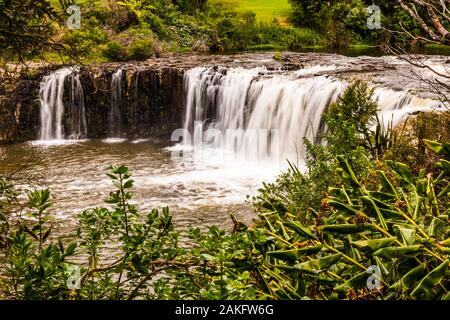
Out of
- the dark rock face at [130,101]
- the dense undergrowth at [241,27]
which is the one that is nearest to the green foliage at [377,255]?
the dark rock face at [130,101]

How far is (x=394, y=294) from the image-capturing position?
185 cm

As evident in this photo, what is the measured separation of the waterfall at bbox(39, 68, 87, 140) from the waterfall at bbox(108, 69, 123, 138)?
3.57ft

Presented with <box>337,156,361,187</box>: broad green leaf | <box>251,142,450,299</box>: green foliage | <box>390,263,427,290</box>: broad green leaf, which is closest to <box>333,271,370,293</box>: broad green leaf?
<box>251,142,450,299</box>: green foliage

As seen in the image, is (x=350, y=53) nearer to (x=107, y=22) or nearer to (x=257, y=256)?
(x=107, y=22)

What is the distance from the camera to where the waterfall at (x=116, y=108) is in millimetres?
23047

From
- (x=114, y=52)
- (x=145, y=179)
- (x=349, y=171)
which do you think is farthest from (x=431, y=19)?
(x=114, y=52)

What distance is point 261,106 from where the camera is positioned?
1969cm

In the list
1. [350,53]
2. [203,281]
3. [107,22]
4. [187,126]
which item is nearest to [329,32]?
[350,53]

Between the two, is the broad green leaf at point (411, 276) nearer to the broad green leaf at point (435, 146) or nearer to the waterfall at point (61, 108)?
the broad green leaf at point (435, 146)

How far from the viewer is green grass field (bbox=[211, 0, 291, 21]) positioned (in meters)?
40.8

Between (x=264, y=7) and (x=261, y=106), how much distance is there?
27.1m

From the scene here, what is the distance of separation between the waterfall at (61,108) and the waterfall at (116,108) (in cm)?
109

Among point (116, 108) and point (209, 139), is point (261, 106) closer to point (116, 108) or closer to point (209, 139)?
point (209, 139)

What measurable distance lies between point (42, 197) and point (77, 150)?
17945mm
